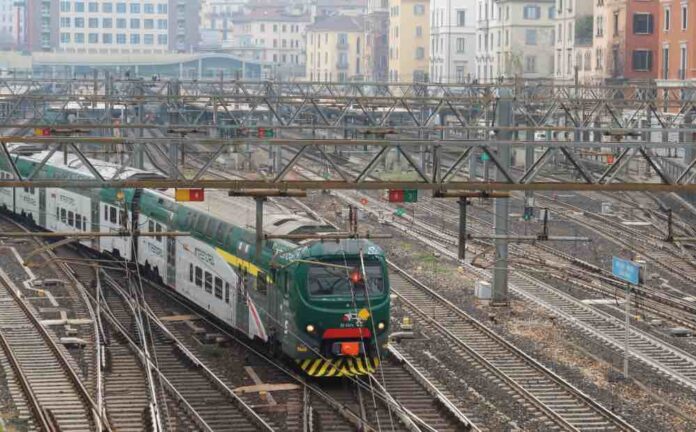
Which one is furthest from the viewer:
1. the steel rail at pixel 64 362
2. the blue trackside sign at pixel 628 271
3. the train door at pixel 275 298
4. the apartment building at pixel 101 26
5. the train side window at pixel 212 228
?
the apartment building at pixel 101 26

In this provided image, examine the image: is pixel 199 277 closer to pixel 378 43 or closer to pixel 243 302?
pixel 243 302

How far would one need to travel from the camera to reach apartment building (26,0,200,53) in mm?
174250

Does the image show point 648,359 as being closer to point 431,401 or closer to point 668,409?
point 668,409

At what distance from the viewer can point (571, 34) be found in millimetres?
83062

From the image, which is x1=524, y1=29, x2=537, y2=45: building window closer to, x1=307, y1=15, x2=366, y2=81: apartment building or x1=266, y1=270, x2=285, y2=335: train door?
x1=307, y1=15, x2=366, y2=81: apartment building

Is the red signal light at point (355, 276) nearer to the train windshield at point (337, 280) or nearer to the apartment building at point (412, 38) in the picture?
the train windshield at point (337, 280)

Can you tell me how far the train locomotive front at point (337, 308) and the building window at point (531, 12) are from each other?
7526 cm

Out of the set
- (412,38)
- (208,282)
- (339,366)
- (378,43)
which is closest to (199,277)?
(208,282)

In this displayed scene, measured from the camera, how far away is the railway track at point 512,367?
767 inches

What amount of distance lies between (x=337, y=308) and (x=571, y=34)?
6565cm

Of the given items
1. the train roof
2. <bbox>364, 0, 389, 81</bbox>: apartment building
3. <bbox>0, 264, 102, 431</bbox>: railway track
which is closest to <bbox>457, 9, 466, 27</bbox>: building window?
<bbox>364, 0, 389, 81</bbox>: apartment building

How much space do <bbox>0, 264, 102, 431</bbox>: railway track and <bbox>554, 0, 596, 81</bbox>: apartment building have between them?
2293 inches

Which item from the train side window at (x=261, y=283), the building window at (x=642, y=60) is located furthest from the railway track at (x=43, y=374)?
the building window at (x=642, y=60)

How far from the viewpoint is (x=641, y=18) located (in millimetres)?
72312
